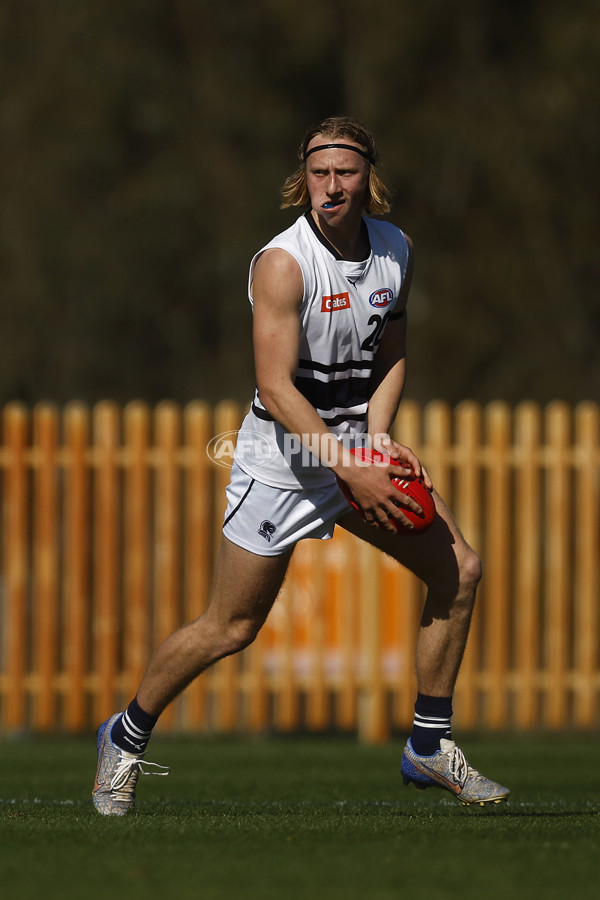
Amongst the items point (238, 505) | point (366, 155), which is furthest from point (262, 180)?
point (238, 505)

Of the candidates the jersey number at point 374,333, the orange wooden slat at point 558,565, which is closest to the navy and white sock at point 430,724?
the jersey number at point 374,333

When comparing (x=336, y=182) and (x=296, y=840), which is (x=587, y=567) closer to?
(x=336, y=182)

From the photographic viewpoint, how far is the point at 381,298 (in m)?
4.91

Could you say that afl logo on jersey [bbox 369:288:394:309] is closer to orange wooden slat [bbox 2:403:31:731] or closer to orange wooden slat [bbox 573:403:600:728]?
orange wooden slat [bbox 573:403:600:728]

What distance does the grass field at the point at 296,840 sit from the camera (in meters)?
3.53

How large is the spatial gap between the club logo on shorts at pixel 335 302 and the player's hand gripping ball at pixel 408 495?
0.48 m

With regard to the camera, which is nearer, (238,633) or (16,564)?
(238,633)

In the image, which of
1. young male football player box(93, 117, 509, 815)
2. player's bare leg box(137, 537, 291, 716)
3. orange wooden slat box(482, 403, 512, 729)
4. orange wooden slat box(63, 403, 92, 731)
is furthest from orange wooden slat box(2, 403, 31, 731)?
player's bare leg box(137, 537, 291, 716)

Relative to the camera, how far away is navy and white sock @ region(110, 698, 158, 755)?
16.2 ft

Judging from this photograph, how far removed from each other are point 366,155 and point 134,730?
212cm

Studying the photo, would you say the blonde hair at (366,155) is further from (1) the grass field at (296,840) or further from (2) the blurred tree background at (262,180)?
(2) the blurred tree background at (262,180)

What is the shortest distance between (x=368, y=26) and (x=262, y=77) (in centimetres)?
134

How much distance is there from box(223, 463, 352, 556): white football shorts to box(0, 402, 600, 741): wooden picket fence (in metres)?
4.89

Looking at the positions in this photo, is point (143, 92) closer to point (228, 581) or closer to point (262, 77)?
point (262, 77)
